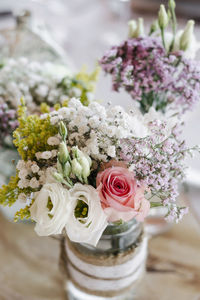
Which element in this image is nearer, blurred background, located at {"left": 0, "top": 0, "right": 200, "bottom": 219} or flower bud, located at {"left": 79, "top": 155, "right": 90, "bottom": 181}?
flower bud, located at {"left": 79, "top": 155, "right": 90, "bottom": 181}

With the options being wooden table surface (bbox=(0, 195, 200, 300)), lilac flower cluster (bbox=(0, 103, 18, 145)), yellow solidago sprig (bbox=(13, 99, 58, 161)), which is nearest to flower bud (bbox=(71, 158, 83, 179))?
yellow solidago sprig (bbox=(13, 99, 58, 161))

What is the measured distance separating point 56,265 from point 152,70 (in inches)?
22.5

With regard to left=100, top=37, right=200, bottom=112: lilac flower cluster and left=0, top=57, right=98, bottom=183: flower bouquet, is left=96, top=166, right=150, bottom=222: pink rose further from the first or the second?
left=0, top=57, right=98, bottom=183: flower bouquet

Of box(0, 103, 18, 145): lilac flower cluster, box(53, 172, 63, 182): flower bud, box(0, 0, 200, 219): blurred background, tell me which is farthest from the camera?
box(0, 0, 200, 219): blurred background

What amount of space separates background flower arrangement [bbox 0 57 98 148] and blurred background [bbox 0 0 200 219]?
26 cm

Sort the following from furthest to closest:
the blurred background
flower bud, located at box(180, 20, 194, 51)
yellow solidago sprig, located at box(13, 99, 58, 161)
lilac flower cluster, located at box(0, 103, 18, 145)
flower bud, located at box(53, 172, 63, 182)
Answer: the blurred background
lilac flower cluster, located at box(0, 103, 18, 145)
flower bud, located at box(180, 20, 194, 51)
yellow solidago sprig, located at box(13, 99, 58, 161)
flower bud, located at box(53, 172, 63, 182)

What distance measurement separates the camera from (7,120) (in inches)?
30.9

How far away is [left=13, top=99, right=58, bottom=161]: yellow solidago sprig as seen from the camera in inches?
22.1

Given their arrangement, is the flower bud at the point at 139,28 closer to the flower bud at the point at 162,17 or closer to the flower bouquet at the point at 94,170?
the flower bud at the point at 162,17

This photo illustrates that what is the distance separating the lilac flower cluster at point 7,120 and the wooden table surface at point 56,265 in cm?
33

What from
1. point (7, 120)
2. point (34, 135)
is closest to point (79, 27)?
point (7, 120)

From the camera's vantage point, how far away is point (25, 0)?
254cm

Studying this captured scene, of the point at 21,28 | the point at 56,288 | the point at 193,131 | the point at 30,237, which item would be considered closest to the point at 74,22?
the point at 21,28

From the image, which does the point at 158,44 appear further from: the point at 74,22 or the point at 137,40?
the point at 74,22
